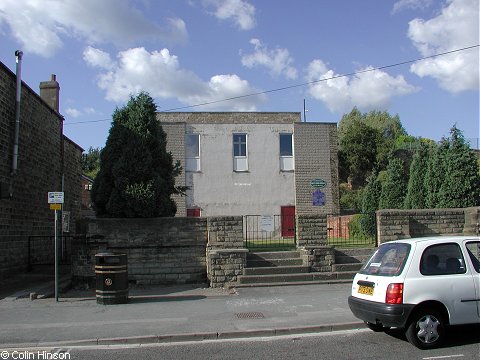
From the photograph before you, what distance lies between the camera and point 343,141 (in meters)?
44.3

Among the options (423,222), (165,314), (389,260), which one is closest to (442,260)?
(389,260)

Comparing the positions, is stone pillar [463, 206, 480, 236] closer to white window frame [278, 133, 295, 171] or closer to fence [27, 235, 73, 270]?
fence [27, 235, 73, 270]

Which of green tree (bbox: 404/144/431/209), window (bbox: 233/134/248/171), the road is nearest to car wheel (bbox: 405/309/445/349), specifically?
the road

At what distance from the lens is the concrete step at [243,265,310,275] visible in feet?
45.1

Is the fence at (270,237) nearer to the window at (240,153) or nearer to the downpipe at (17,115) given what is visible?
the downpipe at (17,115)

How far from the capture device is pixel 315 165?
105ft

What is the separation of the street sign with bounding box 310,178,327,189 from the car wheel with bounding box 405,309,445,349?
24880 mm

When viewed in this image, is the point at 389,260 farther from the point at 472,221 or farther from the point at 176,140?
the point at 176,140

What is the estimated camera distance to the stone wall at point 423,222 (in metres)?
14.7

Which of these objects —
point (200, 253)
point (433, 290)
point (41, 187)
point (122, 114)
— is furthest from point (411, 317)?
point (41, 187)

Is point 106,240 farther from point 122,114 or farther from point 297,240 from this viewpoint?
point 297,240

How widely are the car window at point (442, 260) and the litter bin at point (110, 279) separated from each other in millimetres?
6937

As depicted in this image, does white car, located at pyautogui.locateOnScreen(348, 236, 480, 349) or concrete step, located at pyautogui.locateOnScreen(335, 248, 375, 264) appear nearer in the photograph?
white car, located at pyautogui.locateOnScreen(348, 236, 480, 349)

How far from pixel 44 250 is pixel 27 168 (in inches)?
129
